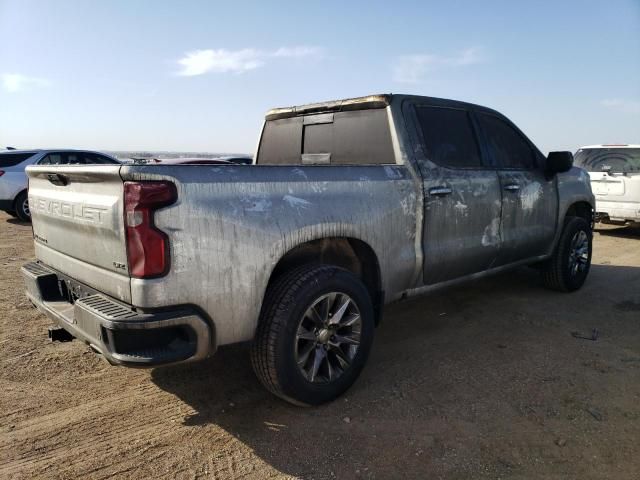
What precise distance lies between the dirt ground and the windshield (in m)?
6.08

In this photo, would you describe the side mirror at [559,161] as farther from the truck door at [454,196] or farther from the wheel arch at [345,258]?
the wheel arch at [345,258]

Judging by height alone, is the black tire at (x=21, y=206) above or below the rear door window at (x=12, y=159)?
below

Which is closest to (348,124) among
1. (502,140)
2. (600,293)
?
(502,140)

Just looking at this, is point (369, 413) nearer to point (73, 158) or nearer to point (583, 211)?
point (583, 211)

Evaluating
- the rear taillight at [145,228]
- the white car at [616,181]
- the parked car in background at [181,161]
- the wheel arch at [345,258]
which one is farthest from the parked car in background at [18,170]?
the white car at [616,181]

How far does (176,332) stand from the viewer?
249 cm

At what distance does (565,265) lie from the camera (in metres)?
5.39

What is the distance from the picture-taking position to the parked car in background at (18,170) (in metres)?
11.1

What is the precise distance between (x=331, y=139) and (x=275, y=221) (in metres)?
1.65

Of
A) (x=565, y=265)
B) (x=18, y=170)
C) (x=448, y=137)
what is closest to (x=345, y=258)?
(x=448, y=137)

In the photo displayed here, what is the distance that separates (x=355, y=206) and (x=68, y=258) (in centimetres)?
177

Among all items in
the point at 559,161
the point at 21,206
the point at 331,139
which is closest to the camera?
the point at 331,139

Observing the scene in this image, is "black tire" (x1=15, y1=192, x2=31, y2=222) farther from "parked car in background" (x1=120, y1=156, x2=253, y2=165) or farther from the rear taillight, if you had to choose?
the rear taillight

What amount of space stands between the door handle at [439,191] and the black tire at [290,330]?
3.44ft
